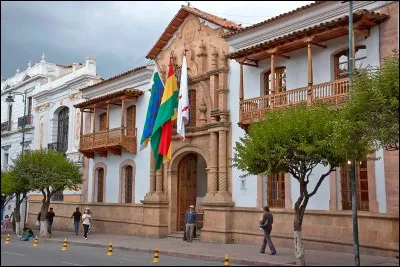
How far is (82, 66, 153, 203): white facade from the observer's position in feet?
88.9

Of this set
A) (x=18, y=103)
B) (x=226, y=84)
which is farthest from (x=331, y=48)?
(x=18, y=103)

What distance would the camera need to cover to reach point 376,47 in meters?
17.1

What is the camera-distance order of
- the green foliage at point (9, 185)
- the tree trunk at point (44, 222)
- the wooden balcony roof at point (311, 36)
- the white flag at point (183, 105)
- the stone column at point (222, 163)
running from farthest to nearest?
the tree trunk at point (44, 222) → the green foliage at point (9, 185) → the white flag at point (183, 105) → the stone column at point (222, 163) → the wooden balcony roof at point (311, 36)

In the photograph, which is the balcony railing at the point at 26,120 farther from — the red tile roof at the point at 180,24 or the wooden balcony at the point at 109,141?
the red tile roof at the point at 180,24

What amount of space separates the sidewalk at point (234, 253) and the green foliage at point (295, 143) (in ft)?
8.52

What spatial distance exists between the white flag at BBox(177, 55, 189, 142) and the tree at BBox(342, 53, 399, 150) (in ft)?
32.9

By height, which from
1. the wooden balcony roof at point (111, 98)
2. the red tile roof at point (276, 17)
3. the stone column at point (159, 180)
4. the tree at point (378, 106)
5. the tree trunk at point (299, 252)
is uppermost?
the red tile roof at point (276, 17)

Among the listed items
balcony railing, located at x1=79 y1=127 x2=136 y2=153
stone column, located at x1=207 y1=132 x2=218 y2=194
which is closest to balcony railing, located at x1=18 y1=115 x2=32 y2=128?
balcony railing, located at x1=79 y1=127 x2=136 y2=153

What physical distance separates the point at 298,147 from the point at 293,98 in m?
4.95

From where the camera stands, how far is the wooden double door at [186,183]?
1002 inches

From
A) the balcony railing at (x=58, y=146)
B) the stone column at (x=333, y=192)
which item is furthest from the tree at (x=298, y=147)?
the balcony railing at (x=58, y=146)

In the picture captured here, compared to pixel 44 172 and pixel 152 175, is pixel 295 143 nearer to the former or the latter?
pixel 152 175

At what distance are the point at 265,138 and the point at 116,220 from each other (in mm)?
15362

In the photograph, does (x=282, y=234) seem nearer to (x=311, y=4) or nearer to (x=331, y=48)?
(x=331, y=48)
